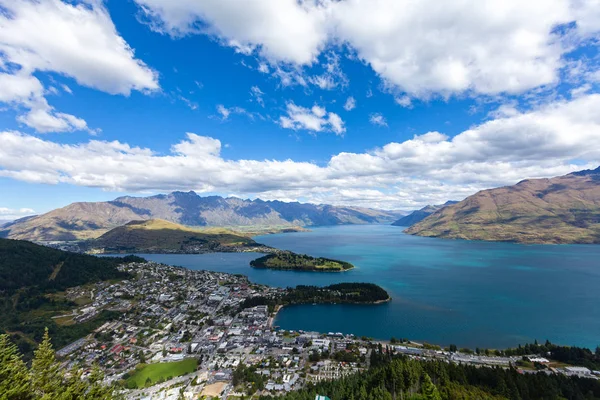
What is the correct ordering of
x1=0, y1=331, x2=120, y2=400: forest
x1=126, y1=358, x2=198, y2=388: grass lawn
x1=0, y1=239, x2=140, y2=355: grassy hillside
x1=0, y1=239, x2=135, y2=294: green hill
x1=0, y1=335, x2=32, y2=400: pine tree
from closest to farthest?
1. x1=0, y1=335, x2=32, y2=400: pine tree
2. x1=0, y1=331, x2=120, y2=400: forest
3. x1=126, y1=358, x2=198, y2=388: grass lawn
4. x1=0, y1=239, x2=140, y2=355: grassy hillside
5. x1=0, y1=239, x2=135, y2=294: green hill

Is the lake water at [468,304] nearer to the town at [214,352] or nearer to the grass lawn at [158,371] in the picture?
the town at [214,352]

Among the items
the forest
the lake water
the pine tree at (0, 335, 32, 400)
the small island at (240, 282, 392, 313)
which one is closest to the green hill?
the lake water

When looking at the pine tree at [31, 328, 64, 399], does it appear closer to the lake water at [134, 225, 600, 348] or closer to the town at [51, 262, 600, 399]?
the town at [51, 262, 600, 399]

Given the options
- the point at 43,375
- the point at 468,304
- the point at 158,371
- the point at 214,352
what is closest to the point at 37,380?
the point at 43,375

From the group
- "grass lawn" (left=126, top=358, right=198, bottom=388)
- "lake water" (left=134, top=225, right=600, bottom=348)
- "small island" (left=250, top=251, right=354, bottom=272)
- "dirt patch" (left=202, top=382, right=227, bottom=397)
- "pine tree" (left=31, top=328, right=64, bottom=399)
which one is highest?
"pine tree" (left=31, top=328, right=64, bottom=399)

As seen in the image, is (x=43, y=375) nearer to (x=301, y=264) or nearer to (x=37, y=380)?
(x=37, y=380)

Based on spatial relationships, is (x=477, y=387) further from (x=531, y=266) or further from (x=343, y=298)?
(x=531, y=266)

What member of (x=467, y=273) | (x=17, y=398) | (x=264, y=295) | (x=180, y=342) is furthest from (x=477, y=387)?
(x=467, y=273)
